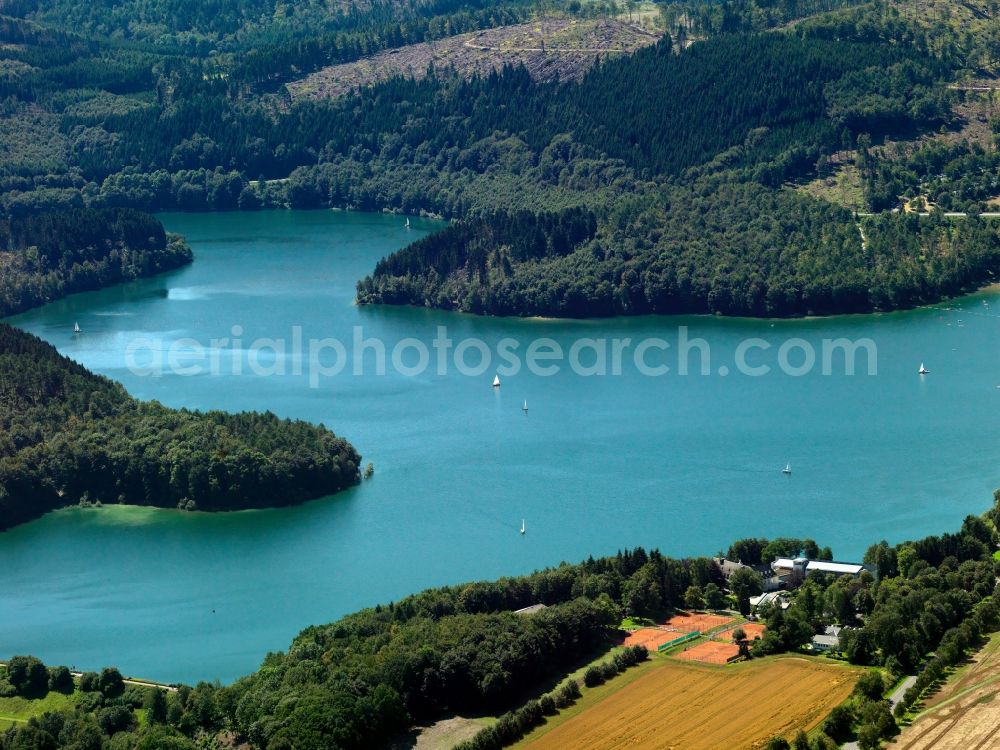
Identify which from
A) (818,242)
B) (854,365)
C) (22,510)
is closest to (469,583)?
(22,510)

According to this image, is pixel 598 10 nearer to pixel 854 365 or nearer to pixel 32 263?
pixel 32 263

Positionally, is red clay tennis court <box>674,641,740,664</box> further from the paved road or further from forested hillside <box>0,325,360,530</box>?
forested hillside <box>0,325,360,530</box>

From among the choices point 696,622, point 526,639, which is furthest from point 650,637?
point 526,639

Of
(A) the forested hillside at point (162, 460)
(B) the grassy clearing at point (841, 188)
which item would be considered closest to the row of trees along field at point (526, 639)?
(A) the forested hillside at point (162, 460)

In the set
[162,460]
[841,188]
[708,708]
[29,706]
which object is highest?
[841,188]

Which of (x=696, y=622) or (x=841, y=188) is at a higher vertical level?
(x=841, y=188)

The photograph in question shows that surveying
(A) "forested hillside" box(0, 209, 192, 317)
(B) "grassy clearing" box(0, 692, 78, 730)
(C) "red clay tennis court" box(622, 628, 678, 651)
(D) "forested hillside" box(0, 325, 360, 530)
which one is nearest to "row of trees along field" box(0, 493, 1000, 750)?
(C) "red clay tennis court" box(622, 628, 678, 651)

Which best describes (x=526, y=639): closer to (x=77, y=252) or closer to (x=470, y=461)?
(x=470, y=461)

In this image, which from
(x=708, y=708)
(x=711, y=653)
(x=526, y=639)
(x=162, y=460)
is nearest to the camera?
(x=708, y=708)
